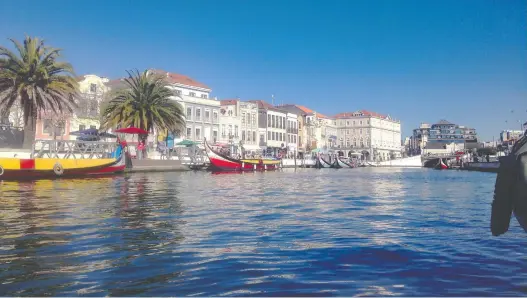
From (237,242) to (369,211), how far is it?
5847 mm

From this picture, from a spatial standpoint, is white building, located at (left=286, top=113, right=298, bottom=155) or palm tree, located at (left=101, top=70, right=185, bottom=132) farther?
white building, located at (left=286, top=113, right=298, bottom=155)

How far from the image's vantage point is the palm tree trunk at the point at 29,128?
34.1m

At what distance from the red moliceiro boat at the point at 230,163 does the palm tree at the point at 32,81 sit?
1760 centimetres

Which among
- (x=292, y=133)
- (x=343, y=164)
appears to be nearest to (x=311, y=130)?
(x=292, y=133)

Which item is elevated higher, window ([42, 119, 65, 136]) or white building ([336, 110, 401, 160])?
white building ([336, 110, 401, 160])

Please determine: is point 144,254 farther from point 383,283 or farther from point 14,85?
point 14,85

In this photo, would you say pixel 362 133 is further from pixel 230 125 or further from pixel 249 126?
pixel 230 125

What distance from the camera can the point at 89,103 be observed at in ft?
185

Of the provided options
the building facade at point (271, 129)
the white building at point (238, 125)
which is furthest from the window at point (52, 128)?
the building facade at point (271, 129)

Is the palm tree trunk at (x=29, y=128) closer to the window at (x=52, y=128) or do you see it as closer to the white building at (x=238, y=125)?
the window at (x=52, y=128)

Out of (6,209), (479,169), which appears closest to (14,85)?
(6,209)

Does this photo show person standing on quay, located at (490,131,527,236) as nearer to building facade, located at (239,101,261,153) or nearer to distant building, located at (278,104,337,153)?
building facade, located at (239,101,261,153)

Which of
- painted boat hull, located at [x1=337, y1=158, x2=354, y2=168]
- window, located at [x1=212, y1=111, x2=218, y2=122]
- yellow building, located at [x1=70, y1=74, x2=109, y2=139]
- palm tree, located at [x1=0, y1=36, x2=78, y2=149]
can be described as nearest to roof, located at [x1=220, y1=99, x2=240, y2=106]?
window, located at [x1=212, y1=111, x2=218, y2=122]

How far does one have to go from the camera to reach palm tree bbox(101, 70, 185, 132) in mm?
45750
